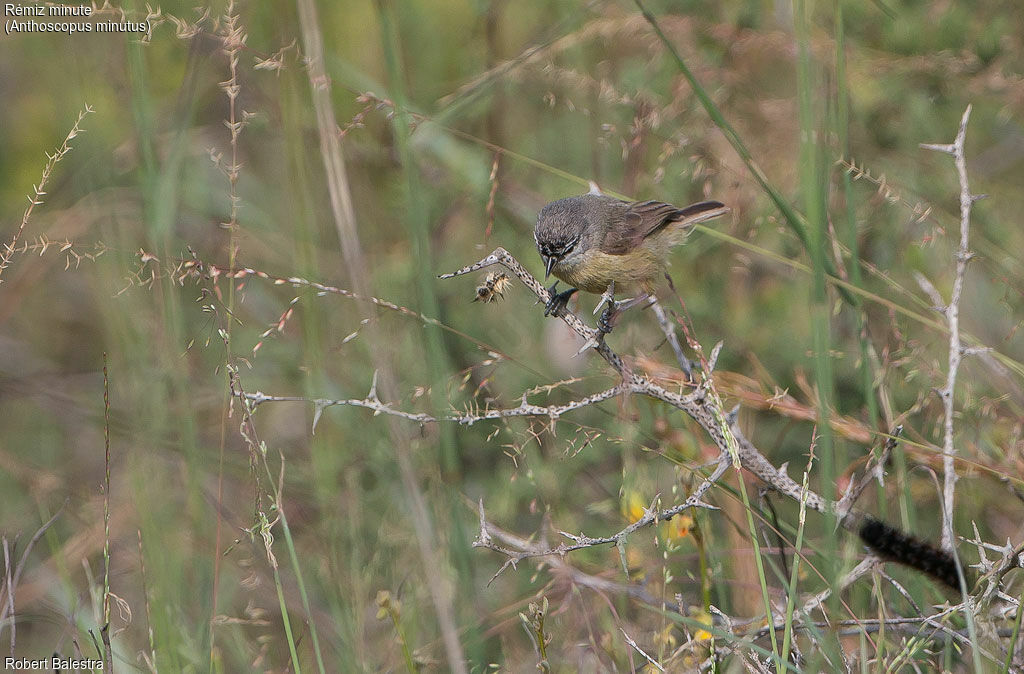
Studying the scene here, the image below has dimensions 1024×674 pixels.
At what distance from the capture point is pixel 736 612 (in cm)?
303

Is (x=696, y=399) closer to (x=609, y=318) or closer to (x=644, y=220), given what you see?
(x=609, y=318)

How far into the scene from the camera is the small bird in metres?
2.98

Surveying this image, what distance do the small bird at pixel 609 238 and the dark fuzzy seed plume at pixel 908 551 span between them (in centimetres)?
112

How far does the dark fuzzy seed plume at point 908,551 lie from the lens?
6.02 ft

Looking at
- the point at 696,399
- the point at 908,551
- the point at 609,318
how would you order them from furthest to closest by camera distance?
the point at 609,318
the point at 696,399
the point at 908,551

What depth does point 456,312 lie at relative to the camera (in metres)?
4.31

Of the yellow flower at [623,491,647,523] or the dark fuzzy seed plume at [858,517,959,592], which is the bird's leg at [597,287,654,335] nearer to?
the yellow flower at [623,491,647,523]

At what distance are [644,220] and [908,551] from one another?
155 cm

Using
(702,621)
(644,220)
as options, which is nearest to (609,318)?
(644,220)

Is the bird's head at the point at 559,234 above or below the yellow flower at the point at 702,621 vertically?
above

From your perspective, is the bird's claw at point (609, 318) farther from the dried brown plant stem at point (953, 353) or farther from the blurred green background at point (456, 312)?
the dried brown plant stem at point (953, 353)

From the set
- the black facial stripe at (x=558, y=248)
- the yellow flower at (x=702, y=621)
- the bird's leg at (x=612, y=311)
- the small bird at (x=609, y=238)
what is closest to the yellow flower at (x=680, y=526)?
the yellow flower at (x=702, y=621)

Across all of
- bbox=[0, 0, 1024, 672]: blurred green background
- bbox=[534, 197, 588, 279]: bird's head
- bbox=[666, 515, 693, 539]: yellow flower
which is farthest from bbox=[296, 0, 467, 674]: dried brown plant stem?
bbox=[534, 197, 588, 279]: bird's head

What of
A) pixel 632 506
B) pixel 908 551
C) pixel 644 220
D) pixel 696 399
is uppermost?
pixel 696 399
